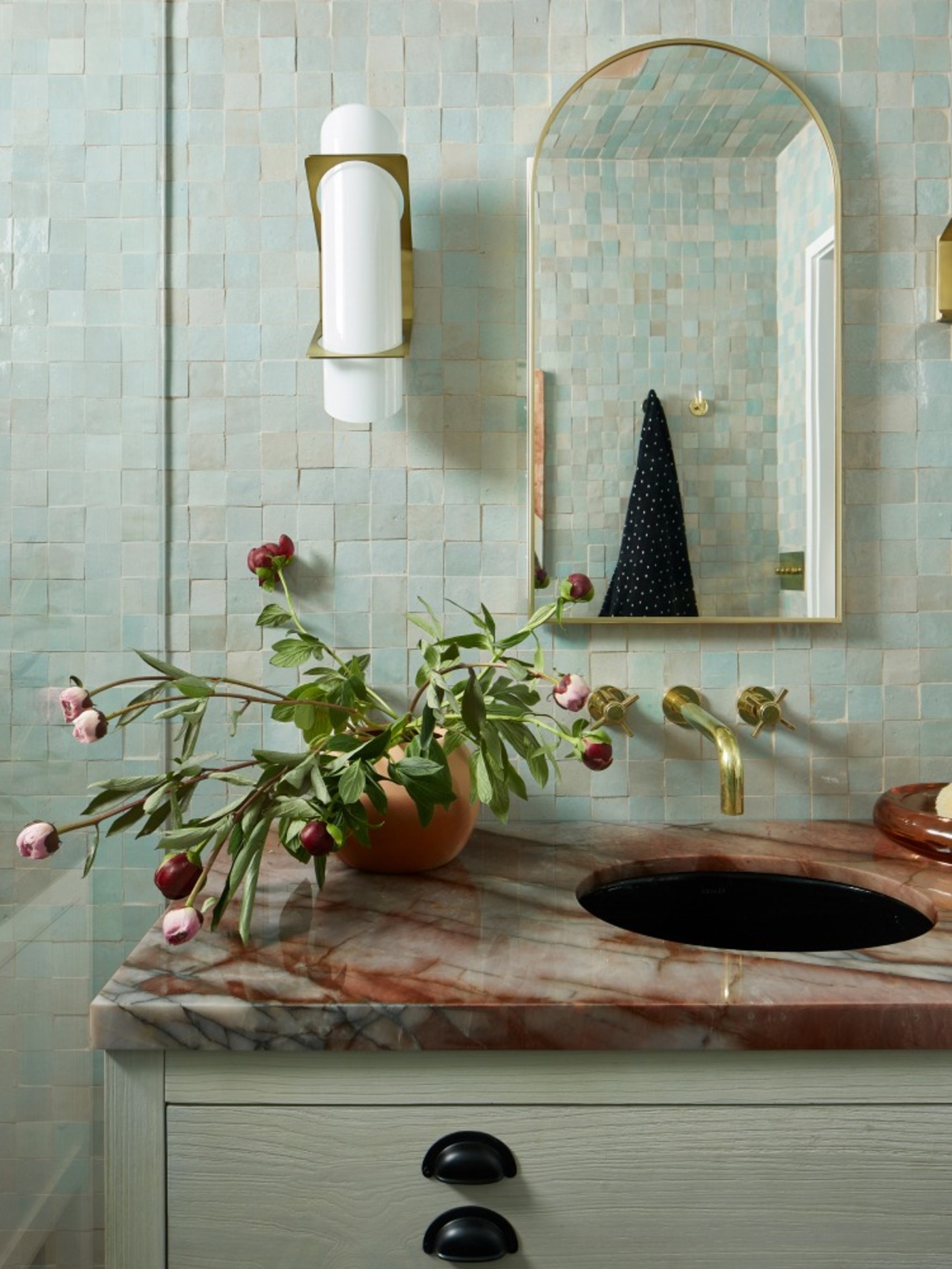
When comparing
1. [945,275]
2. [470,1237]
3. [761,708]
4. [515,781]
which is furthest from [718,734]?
[945,275]

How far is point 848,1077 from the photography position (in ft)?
2.63

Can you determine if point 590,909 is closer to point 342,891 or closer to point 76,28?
point 342,891

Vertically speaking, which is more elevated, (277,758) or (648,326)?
(648,326)

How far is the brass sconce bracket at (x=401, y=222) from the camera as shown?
1177 mm

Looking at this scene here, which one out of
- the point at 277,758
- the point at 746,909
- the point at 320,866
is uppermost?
the point at 277,758

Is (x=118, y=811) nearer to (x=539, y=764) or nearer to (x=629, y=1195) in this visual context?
(x=539, y=764)

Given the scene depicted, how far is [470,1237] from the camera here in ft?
2.57

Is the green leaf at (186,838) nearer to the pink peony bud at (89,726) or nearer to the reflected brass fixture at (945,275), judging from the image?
the pink peony bud at (89,726)

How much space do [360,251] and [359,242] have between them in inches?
0.4

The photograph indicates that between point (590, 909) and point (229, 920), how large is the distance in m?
0.40

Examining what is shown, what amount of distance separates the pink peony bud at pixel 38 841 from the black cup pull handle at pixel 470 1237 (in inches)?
17.4

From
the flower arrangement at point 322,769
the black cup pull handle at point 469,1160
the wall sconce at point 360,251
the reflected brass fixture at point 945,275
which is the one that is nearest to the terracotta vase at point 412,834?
the flower arrangement at point 322,769

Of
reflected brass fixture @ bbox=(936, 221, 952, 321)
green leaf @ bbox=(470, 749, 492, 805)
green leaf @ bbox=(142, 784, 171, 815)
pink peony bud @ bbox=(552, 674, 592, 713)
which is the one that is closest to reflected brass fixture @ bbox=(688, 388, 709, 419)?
reflected brass fixture @ bbox=(936, 221, 952, 321)

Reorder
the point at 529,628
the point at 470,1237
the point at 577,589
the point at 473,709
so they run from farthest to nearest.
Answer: the point at 577,589, the point at 529,628, the point at 473,709, the point at 470,1237
